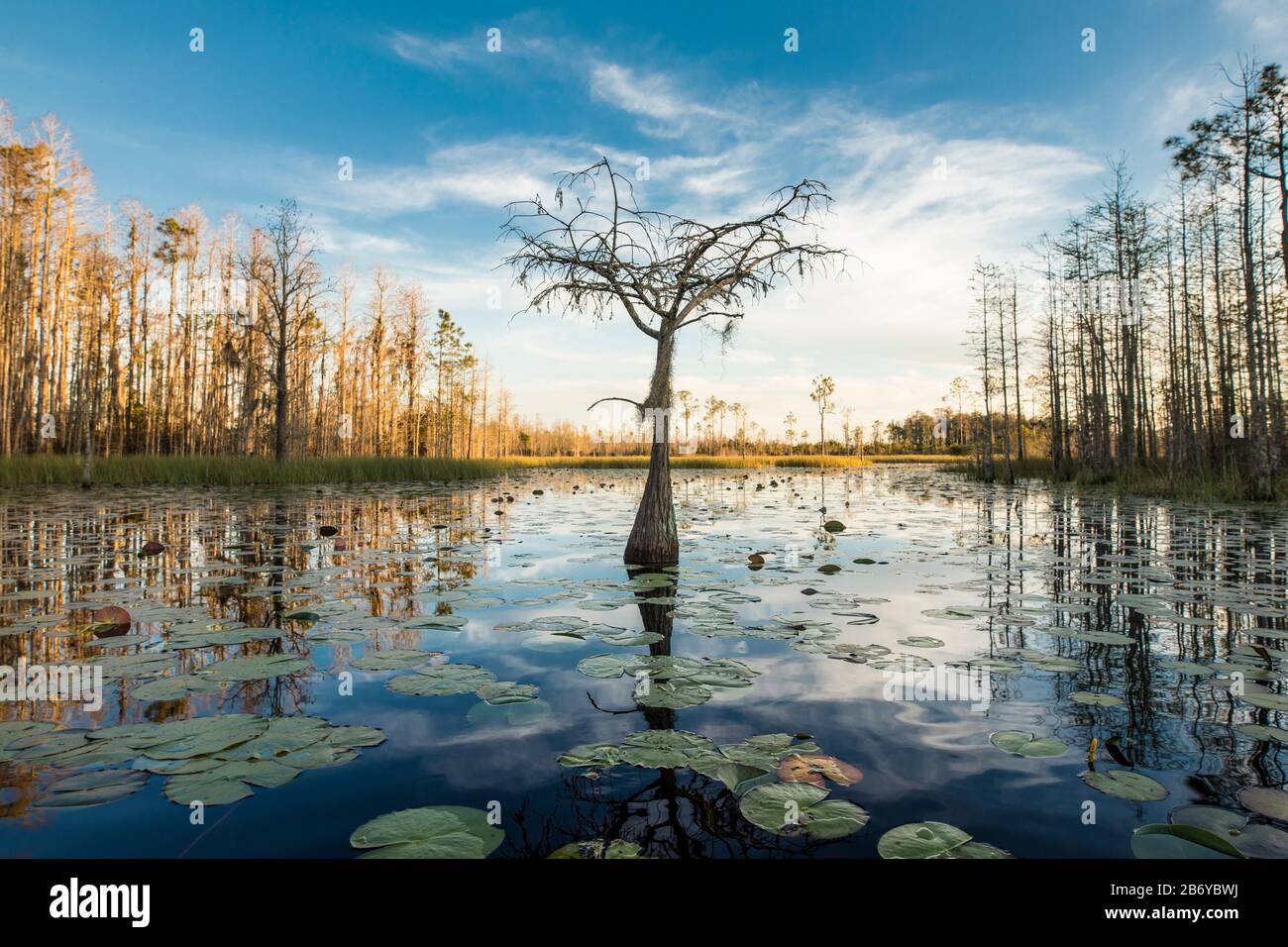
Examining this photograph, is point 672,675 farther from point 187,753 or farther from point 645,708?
point 187,753

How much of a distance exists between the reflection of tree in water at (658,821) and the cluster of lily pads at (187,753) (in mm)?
976

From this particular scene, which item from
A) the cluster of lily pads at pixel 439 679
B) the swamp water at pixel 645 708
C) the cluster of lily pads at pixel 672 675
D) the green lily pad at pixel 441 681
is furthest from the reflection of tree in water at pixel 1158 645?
the green lily pad at pixel 441 681

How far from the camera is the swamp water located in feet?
6.14

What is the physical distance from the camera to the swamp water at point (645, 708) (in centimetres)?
187

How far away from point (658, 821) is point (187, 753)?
72.9 inches

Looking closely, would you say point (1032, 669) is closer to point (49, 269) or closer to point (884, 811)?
point (884, 811)

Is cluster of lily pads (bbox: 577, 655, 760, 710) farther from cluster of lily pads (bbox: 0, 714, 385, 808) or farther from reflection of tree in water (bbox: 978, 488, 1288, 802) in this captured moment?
reflection of tree in water (bbox: 978, 488, 1288, 802)

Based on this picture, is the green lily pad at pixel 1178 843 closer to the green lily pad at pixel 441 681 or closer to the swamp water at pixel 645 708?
the swamp water at pixel 645 708

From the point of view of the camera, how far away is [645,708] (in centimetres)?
287

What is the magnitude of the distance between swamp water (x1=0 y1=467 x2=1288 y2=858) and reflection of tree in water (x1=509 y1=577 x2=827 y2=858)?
1 centimetres

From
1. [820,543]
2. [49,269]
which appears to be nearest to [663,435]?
[820,543]

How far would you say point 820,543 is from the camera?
902 centimetres

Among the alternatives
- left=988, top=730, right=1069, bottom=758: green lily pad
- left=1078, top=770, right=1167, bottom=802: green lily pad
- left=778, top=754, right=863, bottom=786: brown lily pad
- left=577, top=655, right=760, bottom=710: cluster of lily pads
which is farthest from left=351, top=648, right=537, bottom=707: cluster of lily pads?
left=1078, top=770, right=1167, bottom=802: green lily pad

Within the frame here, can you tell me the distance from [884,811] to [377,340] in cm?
4346
